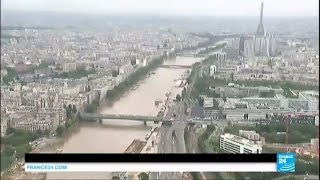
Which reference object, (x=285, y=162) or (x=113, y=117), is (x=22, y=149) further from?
(x=285, y=162)

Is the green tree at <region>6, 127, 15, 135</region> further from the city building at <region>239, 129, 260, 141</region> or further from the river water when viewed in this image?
the city building at <region>239, 129, 260, 141</region>

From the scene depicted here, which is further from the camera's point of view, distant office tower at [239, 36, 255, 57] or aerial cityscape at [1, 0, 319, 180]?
distant office tower at [239, 36, 255, 57]

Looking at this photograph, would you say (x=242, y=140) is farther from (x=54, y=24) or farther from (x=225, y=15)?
(x=54, y=24)

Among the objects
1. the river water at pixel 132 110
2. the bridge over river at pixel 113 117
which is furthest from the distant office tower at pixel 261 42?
the bridge over river at pixel 113 117

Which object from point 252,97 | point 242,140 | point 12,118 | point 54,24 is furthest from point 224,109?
point 12,118

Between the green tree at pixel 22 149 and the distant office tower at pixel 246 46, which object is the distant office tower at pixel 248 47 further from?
the green tree at pixel 22 149

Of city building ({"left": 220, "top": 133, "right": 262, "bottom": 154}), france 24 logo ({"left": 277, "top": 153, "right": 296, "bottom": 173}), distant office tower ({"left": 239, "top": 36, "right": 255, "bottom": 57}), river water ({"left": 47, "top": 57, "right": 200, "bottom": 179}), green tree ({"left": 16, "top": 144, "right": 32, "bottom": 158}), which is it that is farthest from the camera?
distant office tower ({"left": 239, "top": 36, "right": 255, "bottom": 57})

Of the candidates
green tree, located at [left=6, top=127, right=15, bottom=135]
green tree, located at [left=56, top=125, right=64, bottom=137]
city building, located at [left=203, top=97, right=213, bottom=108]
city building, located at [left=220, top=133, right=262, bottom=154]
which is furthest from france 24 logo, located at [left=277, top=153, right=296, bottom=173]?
green tree, located at [left=6, top=127, right=15, bottom=135]

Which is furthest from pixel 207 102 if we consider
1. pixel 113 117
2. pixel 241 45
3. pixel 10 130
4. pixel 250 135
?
pixel 10 130

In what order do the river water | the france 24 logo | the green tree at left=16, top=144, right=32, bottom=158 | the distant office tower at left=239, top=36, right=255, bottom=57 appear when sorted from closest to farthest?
the france 24 logo → the green tree at left=16, top=144, right=32, bottom=158 → the river water → the distant office tower at left=239, top=36, right=255, bottom=57
